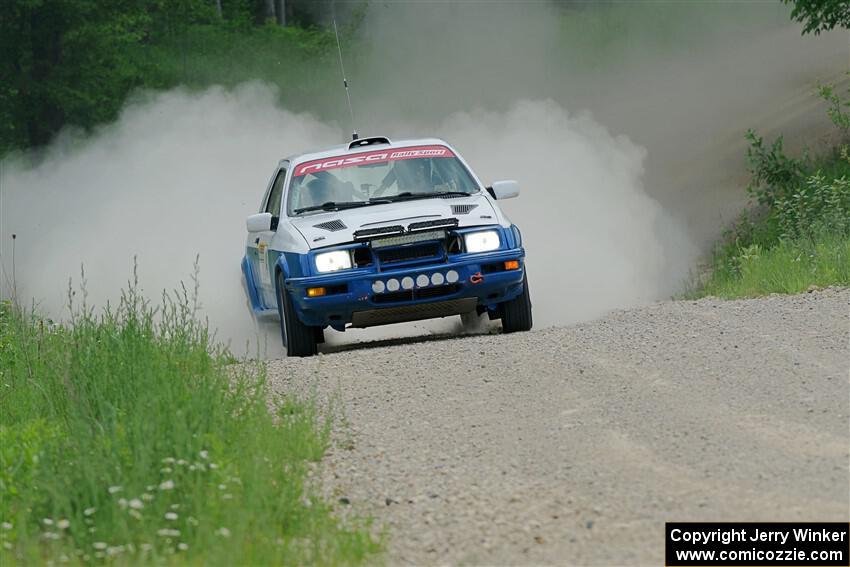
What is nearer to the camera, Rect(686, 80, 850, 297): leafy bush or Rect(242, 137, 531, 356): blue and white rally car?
Rect(242, 137, 531, 356): blue and white rally car

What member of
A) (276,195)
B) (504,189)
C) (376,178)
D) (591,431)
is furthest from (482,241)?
(591,431)

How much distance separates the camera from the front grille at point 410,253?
11.9 m

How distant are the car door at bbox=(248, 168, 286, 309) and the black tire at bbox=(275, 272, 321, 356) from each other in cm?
56

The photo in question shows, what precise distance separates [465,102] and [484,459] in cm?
3064

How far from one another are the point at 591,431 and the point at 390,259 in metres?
4.04

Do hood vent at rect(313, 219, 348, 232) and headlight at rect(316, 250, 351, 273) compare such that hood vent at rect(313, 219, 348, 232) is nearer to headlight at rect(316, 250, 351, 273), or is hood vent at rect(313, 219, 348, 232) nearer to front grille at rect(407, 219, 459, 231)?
headlight at rect(316, 250, 351, 273)

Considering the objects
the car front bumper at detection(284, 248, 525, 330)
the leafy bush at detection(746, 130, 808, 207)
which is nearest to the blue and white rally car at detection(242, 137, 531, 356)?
the car front bumper at detection(284, 248, 525, 330)

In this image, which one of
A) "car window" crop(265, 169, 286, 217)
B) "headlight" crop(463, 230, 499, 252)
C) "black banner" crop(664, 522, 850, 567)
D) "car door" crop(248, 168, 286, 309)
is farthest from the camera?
"car window" crop(265, 169, 286, 217)

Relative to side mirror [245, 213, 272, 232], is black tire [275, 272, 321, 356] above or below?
below

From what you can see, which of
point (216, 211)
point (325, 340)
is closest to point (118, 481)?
point (325, 340)

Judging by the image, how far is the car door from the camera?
517 inches

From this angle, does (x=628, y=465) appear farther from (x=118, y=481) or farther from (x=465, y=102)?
(x=465, y=102)

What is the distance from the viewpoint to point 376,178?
1316 cm

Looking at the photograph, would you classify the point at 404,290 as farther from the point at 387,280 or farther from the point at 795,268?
the point at 795,268
